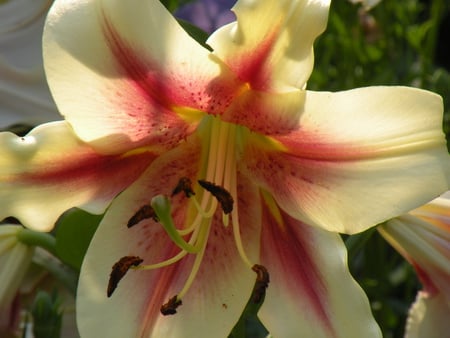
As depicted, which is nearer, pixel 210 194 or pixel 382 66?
pixel 210 194

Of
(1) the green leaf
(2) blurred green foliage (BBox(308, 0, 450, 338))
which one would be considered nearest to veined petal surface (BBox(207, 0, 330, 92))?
(1) the green leaf

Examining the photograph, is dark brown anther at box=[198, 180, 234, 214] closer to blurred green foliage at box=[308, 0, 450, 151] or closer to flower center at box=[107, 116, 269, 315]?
flower center at box=[107, 116, 269, 315]

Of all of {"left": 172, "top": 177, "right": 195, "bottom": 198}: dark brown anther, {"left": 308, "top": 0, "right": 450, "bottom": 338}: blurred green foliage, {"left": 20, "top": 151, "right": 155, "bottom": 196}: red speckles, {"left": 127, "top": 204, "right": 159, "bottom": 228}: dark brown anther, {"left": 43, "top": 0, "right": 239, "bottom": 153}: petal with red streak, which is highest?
{"left": 43, "top": 0, "right": 239, "bottom": 153}: petal with red streak

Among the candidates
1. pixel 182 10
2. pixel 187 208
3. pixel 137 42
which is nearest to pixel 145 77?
pixel 137 42

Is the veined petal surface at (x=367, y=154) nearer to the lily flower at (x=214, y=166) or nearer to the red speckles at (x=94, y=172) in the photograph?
the lily flower at (x=214, y=166)

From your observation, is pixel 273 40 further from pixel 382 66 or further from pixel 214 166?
pixel 382 66

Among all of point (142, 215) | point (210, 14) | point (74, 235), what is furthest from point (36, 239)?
point (210, 14)
